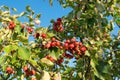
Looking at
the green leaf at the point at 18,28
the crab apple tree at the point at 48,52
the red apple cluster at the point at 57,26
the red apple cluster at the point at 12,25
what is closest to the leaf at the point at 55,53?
the crab apple tree at the point at 48,52

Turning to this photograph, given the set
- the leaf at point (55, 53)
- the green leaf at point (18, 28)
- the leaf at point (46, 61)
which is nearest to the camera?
the leaf at point (55, 53)

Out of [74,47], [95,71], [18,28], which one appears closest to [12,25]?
[18,28]

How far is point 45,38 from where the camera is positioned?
4801 millimetres

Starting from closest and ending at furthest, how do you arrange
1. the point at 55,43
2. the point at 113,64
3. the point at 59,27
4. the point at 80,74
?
1. the point at 55,43
2. the point at 80,74
3. the point at 59,27
4. the point at 113,64

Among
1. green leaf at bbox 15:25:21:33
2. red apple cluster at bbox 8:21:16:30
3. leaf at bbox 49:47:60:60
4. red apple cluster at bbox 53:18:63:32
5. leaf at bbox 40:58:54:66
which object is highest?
red apple cluster at bbox 53:18:63:32

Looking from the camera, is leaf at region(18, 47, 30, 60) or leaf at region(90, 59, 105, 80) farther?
leaf at region(90, 59, 105, 80)

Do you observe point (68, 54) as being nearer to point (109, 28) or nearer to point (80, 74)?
point (80, 74)

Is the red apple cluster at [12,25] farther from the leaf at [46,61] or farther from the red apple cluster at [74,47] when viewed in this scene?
the red apple cluster at [74,47]

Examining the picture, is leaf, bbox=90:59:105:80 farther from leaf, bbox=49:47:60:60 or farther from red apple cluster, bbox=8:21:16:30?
red apple cluster, bbox=8:21:16:30

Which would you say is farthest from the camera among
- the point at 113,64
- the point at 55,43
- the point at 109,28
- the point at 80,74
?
the point at 109,28

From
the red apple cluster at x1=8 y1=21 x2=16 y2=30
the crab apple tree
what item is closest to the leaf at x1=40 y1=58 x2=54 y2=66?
the crab apple tree

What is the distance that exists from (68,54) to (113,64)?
70.8 inches

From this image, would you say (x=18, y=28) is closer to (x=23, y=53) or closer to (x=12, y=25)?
(x=12, y=25)

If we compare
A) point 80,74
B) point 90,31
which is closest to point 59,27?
point 90,31
